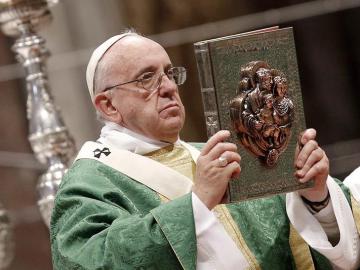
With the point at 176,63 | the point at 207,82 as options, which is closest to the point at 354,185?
the point at 207,82

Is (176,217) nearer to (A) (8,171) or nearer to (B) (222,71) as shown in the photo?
(B) (222,71)

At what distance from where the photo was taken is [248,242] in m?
4.67

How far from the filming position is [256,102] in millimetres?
4305

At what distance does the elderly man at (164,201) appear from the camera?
427 centimetres

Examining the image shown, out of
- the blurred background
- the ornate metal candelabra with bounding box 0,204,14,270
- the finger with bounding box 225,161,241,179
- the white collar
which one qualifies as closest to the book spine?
the finger with bounding box 225,161,241,179

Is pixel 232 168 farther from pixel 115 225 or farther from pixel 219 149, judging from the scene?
pixel 115 225

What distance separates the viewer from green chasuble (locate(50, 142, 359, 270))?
4.27 m

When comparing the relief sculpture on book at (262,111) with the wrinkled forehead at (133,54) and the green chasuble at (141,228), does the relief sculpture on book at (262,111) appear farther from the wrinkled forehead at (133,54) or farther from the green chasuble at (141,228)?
the wrinkled forehead at (133,54)

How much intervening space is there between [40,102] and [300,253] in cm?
219

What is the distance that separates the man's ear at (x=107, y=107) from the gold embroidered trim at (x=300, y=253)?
77 cm

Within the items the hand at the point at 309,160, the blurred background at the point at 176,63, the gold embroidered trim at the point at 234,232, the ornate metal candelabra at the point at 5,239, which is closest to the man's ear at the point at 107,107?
the gold embroidered trim at the point at 234,232

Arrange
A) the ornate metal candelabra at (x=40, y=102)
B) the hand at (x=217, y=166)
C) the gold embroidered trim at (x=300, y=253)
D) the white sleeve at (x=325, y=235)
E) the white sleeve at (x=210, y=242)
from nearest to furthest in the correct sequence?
the hand at (x=217, y=166) < the white sleeve at (x=210, y=242) < the white sleeve at (x=325, y=235) < the gold embroidered trim at (x=300, y=253) < the ornate metal candelabra at (x=40, y=102)

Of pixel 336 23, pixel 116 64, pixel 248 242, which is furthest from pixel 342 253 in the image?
pixel 336 23

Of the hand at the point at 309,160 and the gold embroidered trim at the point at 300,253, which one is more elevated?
the hand at the point at 309,160
